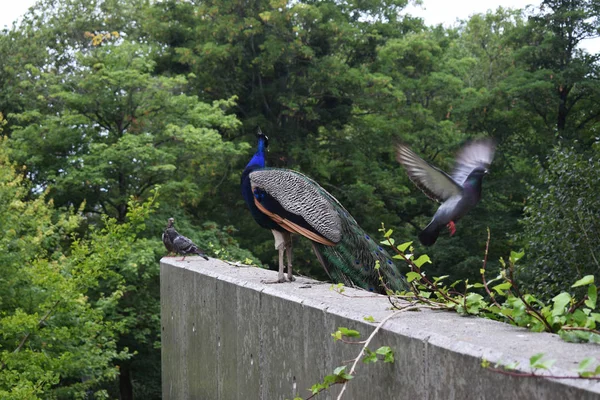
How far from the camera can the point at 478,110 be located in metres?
21.8

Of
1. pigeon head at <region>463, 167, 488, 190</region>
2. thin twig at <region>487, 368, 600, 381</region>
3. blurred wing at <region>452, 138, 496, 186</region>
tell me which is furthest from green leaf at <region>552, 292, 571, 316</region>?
blurred wing at <region>452, 138, 496, 186</region>

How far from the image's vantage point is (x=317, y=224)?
4672 millimetres

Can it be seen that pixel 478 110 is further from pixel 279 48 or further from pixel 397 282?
pixel 397 282

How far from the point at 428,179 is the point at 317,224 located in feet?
2.61

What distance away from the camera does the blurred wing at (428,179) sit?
4.09m

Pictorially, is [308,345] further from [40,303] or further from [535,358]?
[40,303]

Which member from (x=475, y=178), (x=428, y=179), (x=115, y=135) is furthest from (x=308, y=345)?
(x=115, y=135)

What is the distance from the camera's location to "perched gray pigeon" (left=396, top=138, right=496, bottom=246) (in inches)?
159

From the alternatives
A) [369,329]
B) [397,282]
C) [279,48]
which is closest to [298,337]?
[369,329]

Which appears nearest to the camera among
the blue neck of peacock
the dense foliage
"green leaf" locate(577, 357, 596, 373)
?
"green leaf" locate(577, 357, 596, 373)

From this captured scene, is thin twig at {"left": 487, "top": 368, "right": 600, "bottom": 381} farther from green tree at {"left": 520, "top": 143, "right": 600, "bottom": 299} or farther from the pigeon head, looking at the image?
green tree at {"left": 520, "top": 143, "right": 600, "bottom": 299}

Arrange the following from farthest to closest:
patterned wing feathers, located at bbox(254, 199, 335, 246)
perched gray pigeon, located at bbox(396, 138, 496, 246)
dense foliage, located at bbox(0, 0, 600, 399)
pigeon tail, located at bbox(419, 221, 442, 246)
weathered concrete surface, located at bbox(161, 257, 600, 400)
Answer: dense foliage, located at bbox(0, 0, 600, 399)
patterned wing feathers, located at bbox(254, 199, 335, 246)
pigeon tail, located at bbox(419, 221, 442, 246)
perched gray pigeon, located at bbox(396, 138, 496, 246)
weathered concrete surface, located at bbox(161, 257, 600, 400)

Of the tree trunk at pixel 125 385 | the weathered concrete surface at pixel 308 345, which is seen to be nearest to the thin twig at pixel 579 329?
the weathered concrete surface at pixel 308 345

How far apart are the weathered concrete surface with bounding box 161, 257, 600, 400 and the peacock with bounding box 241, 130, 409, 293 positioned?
8.5 inches
